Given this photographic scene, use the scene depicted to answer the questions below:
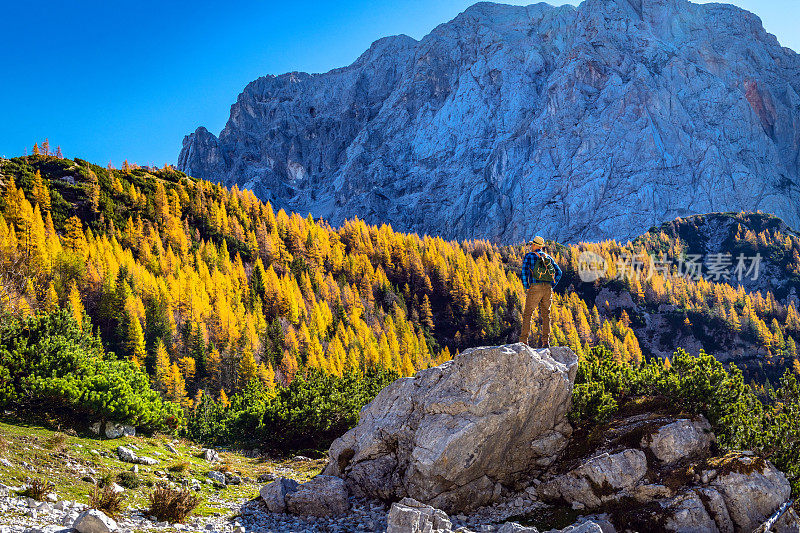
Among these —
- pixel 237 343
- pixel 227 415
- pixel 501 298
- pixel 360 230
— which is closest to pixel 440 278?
pixel 501 298

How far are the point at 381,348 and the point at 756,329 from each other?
132 m

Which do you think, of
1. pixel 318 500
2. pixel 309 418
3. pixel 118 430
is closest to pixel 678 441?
pixel 318 500

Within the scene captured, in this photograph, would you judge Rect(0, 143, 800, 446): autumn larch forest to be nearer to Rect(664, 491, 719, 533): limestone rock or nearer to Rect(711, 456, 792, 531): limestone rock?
Rect(711, 456, 792, 531): limestone rock

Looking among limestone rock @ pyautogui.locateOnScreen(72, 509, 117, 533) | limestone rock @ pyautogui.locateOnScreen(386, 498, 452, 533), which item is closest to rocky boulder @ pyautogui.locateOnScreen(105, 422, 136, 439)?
limestone rock @ pyautogui.locateOnScreen(72, 509, 117, 533)

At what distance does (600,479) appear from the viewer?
19.4 metres

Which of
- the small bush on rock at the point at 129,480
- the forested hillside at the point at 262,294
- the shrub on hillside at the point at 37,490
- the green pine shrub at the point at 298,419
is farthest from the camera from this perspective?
the forested hillside at the point at 262,294

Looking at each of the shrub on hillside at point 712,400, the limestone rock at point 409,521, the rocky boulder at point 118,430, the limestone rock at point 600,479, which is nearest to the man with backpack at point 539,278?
the shrub on hillside at point 712,400

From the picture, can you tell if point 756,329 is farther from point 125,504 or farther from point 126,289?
point 125,504

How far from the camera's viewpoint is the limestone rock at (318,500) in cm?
2005

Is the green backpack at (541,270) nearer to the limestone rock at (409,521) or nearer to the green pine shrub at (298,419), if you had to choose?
the limestone rock at (409,521)

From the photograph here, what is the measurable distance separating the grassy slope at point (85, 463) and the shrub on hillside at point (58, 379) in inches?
60.1

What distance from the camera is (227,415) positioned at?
143 ft

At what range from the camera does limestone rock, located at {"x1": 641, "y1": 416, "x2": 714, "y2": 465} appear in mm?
19478

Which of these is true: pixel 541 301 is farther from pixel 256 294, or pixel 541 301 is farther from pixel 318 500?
pixel 256 294
